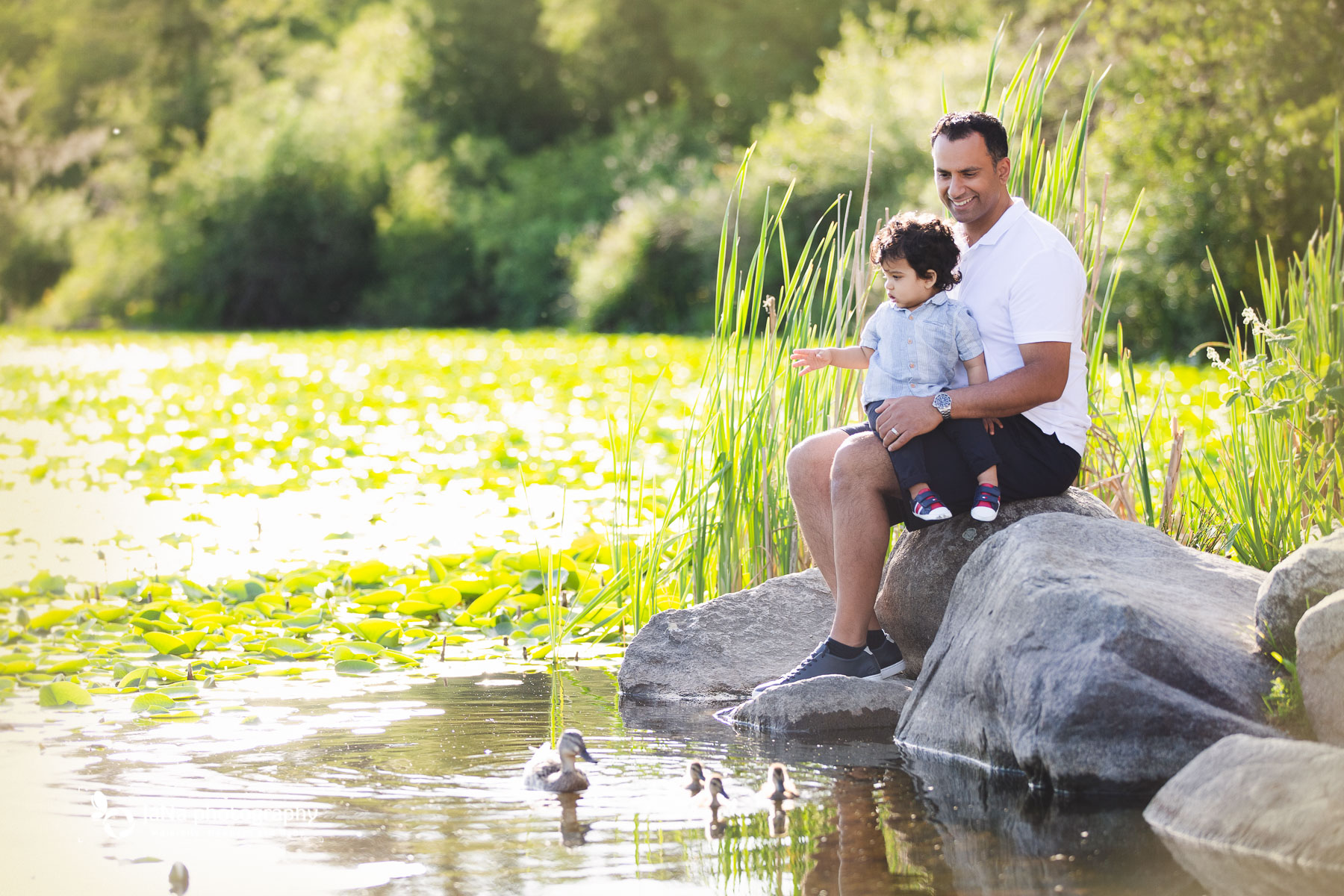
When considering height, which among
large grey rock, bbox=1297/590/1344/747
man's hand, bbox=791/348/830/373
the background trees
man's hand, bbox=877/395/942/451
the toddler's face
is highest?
the background trees

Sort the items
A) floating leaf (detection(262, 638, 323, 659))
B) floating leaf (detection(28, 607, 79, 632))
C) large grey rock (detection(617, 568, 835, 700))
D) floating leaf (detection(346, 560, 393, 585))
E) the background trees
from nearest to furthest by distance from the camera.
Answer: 1. large grey rock (detection(617, 568, 835, 700))
2. floating leaf (detection(262, 638, 323, 659))
3. floating leaf (detection(28, 607, 79, 632))
4. floating leaf (detection(346, 560, 393, 585))
5. the background trees

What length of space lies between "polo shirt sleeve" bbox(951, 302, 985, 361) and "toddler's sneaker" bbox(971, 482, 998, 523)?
0.32 m

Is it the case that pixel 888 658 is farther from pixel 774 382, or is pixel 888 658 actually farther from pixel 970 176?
pixel 970 176

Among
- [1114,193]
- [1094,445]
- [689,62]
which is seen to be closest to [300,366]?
[1114,193]

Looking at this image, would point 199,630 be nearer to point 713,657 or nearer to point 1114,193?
point 713,657

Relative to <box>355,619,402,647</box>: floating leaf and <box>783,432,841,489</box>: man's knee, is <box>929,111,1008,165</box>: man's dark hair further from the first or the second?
<box>355,619,402,647</box>: floating leaf

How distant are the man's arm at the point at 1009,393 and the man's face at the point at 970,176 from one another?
410 millimetres

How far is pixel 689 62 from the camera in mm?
31125

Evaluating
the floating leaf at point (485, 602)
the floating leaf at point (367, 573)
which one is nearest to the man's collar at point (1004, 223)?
the floating leaf at point (485, 602)

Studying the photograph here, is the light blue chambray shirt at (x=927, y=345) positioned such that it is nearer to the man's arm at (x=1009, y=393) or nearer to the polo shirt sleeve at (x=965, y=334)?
the polo shirt sleeve at (x=965, y=334)

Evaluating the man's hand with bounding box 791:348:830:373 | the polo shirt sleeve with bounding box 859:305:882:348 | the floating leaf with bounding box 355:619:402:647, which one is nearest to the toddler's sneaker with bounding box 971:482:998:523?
the polo shirt sleeve with bounding box 859:305:882:348

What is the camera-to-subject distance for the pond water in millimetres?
2617

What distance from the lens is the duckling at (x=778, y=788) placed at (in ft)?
9.90

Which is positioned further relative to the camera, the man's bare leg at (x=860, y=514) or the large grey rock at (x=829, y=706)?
the large grey rock at (x=829, y=706)
